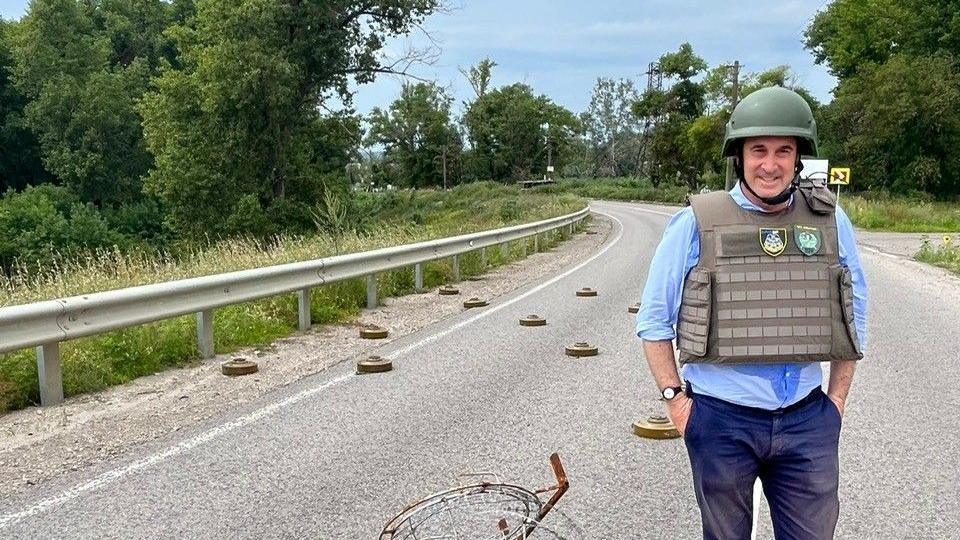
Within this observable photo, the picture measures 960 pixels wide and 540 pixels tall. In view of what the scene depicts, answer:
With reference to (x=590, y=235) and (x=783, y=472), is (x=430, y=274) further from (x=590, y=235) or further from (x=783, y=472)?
(x=590, y=235)

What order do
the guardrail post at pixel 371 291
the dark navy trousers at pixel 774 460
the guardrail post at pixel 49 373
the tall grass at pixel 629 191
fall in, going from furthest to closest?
the tall grass at pixel 629 191 < the guardrail post at pixel 371 291 < the guardrail post at pixel 49 373 < the dark navy trousers at pixel 774 460

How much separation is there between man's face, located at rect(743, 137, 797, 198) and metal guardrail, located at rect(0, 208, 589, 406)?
204 inches

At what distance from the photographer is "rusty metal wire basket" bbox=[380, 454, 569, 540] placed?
271 cm

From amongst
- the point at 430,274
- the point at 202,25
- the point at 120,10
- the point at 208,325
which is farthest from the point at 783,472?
the point at 120,10

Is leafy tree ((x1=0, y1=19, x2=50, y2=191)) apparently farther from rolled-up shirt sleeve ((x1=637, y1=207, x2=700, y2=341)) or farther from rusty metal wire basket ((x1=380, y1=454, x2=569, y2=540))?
rolled-up shirt sleeve ((x1=637, y1=207, x2=700, y2=341))

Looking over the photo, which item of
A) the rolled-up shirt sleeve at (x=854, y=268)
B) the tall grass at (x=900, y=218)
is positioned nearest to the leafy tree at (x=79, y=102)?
the tall grass at (x=900, y=218)

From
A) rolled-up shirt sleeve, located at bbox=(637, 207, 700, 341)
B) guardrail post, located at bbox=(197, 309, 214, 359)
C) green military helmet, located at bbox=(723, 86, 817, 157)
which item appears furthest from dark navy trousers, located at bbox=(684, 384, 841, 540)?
guardrail post, located at bbox=(197, 309, 214, 359)

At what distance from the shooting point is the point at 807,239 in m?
2.50

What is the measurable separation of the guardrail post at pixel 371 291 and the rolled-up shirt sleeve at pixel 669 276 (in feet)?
29.9

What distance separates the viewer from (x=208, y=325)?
8.04 meters

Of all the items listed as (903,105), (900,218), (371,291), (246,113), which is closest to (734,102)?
(903,105)

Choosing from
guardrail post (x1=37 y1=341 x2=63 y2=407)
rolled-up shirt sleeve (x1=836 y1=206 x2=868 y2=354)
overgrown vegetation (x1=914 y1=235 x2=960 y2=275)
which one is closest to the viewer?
rolled-up shirt sleeve (x1=836 y1=206 x2=868 y2=354)

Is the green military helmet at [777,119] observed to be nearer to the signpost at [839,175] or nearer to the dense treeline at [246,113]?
the dense treeline at [246,113]

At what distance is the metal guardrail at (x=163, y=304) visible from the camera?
19.3 ft
